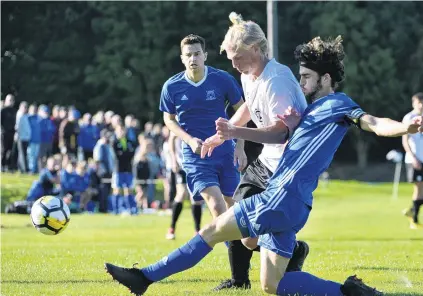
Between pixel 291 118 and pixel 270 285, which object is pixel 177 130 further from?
pixel 270 285

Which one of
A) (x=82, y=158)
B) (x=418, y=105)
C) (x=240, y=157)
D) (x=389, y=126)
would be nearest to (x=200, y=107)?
(x=240, y=157)

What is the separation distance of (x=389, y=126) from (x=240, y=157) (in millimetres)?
2888

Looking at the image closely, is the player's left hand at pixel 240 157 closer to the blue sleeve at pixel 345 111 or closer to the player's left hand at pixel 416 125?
the blue sleeve at pixel 345 111

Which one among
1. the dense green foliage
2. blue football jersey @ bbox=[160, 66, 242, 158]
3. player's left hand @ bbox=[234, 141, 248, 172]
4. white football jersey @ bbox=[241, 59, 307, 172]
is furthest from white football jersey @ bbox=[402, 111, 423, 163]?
the dense green foliage

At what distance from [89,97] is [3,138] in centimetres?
2404

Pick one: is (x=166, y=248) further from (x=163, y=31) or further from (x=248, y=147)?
(x=163, y=31)

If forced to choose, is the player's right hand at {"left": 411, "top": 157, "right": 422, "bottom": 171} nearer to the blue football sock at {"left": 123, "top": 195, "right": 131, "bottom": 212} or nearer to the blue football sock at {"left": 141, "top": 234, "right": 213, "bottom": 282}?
the blue football sock at {"left": 123, "top": 195, "right": 131, "bottom": 212}

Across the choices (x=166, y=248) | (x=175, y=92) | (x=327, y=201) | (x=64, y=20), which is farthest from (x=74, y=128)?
(x=64, y=20)

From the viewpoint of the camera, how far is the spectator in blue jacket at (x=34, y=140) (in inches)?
1022

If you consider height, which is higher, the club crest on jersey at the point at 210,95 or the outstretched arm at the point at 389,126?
the club crest on jersey at the point at 210,95

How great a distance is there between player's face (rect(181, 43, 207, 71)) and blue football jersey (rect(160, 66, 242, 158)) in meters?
A: 0.15

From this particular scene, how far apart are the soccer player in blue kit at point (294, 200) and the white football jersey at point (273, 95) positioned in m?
0.11

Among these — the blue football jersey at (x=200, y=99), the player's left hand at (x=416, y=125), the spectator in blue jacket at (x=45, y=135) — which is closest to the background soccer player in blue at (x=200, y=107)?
the blue football jersey at (x=200, y=99)

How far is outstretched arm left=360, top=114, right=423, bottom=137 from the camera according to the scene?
6.23m
